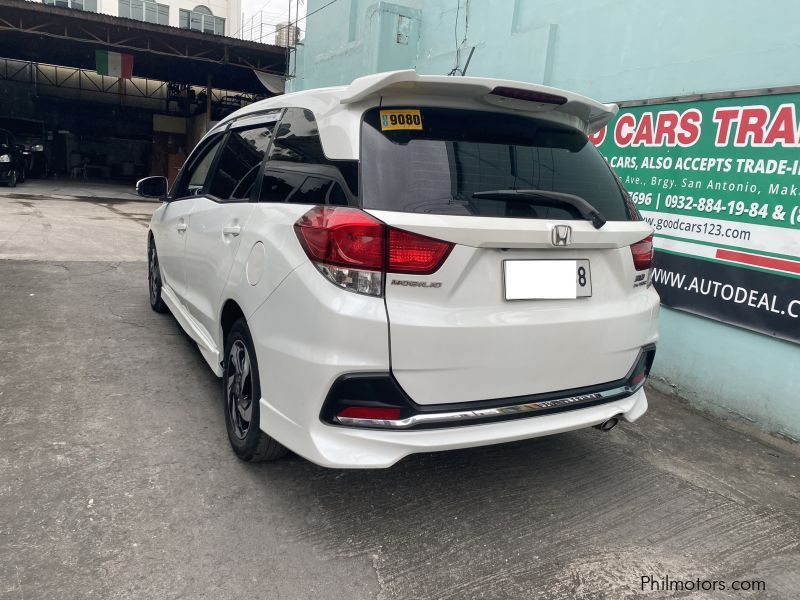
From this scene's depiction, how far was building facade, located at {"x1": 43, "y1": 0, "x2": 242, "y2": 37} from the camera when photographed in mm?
30938

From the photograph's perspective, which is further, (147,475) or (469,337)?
(147,475)

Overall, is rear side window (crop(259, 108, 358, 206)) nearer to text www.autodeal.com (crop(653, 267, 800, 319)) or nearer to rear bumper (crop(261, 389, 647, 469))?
rear bumper (crop(261, 389, 647, 469))

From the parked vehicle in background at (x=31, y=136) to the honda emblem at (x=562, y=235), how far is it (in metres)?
26.1

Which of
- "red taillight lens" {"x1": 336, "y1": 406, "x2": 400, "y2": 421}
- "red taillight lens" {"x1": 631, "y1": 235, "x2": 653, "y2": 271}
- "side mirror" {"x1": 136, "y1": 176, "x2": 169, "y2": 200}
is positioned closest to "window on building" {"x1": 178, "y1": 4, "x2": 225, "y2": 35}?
"side mirror" {"x1": 136, "y1": 176, "x2": 169, "y2": 200}

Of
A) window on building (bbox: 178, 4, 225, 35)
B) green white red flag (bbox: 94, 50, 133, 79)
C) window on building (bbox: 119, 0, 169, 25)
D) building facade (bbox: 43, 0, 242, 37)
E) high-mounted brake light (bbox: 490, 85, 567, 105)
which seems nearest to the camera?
high-mounted brake light (bbox: 490, 85, 567, 105)

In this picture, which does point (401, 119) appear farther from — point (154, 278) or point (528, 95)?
point (154, 278)

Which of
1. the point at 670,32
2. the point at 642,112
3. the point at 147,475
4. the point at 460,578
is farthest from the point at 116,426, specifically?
the point at 670,32

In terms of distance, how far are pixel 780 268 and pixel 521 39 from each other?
362 cm

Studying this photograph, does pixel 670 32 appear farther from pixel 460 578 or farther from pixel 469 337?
pixel 460 578

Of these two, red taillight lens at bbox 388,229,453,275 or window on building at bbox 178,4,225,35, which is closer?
red taillight lens at bbox 388,229,453,275

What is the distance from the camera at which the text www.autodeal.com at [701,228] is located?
3.76 m

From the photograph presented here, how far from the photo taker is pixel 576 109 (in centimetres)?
254

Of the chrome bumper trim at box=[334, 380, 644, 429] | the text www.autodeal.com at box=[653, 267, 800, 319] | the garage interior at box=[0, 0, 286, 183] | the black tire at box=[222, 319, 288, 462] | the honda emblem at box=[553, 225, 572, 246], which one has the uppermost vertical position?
the garage interior at box=[0, 0, 286, 183]

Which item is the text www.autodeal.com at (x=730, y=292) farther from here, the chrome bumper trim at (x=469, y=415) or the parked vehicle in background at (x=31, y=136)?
the parked vehicle in background at (x=31, y=136)
